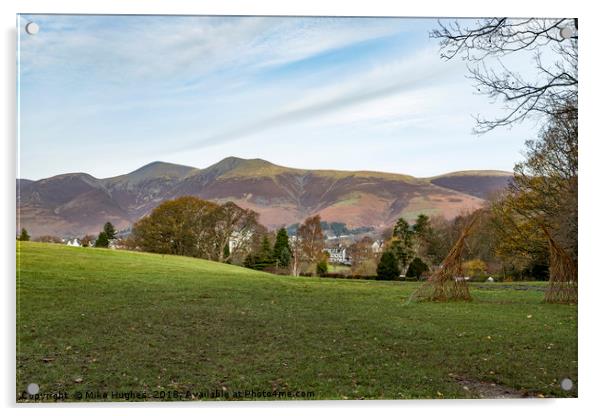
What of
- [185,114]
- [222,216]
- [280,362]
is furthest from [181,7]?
[280,362]

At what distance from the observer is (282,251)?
629 cm

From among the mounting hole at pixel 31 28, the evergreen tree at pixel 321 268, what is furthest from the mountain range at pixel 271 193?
the mounting hole at pixel 31 28

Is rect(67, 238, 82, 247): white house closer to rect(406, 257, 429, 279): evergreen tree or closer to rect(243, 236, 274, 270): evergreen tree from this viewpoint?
rect(243, 236, 274, 270): evergreen tree

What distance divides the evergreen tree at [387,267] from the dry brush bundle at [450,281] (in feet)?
Answer: 1.23

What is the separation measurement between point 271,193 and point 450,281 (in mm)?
2493

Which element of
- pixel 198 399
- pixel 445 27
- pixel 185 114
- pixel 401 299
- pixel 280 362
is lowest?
pixel 198 399

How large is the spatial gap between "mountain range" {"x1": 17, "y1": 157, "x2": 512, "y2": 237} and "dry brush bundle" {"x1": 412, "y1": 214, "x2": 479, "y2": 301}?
0.48 meters

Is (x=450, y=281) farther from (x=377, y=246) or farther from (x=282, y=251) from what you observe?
(x=282, y=251)

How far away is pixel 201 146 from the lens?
6.18 meters

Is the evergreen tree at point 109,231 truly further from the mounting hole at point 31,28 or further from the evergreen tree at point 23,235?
the mounting hole at point 31,28

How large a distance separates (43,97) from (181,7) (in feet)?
6.38

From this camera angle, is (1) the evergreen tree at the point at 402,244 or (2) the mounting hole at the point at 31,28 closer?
(2) the mounting hole at the point at 31,28

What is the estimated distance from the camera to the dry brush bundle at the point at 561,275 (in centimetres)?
612

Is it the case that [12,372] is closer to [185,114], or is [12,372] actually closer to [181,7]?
[185,114]
